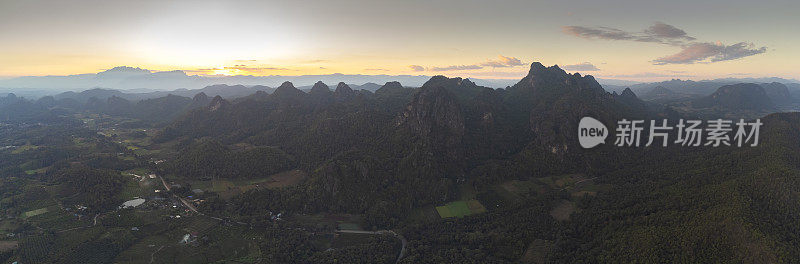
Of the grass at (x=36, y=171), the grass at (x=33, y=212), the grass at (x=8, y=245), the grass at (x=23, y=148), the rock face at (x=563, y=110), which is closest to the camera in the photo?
the grass at (x=8, y=245)

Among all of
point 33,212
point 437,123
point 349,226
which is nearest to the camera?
point 33,212

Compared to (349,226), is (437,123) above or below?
above

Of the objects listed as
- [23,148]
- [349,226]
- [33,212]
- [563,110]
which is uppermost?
[563,110]

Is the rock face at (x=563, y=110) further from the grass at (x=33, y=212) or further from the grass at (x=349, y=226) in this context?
the grass at (x=33, y=212)

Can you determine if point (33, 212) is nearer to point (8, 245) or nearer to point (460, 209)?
point (8, 245)

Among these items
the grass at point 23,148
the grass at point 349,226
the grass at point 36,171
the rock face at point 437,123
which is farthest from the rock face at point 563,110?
the grass at point 23,148

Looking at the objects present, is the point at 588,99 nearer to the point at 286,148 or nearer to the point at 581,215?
the point at 581,215

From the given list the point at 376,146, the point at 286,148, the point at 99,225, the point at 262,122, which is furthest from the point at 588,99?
the point at 99,225

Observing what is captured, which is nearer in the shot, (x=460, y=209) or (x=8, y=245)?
Answer: (x=8, y=245)

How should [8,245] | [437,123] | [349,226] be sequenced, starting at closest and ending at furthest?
1. [8,245]
2. [349,226]
3. [437,123]

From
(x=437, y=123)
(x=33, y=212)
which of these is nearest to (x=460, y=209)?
(x=437, y=123)
